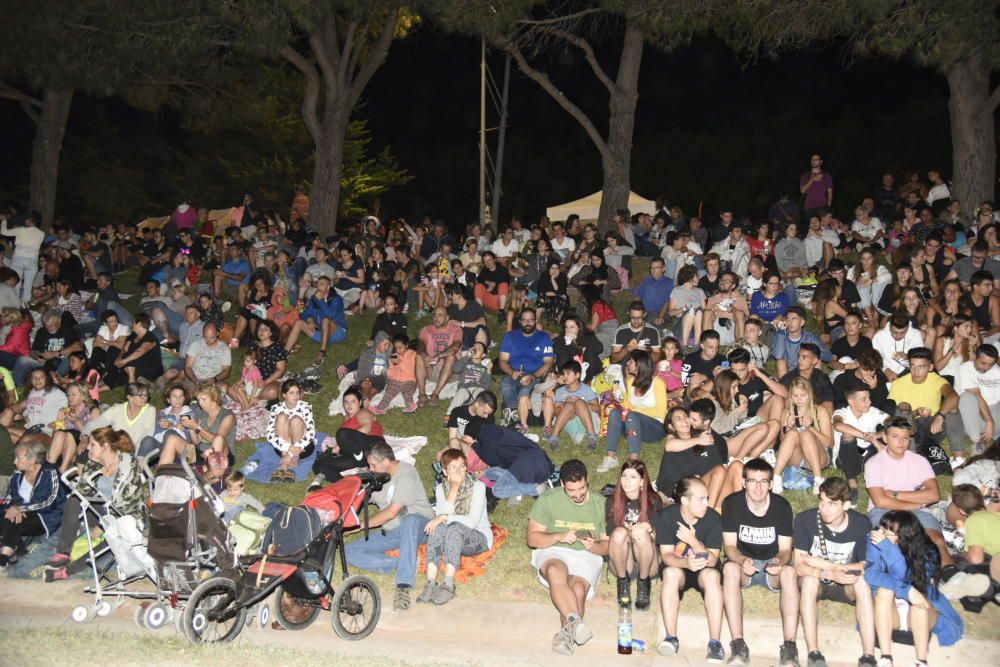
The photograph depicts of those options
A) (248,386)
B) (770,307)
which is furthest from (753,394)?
(248,386)

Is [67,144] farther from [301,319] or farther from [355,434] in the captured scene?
[355,434]

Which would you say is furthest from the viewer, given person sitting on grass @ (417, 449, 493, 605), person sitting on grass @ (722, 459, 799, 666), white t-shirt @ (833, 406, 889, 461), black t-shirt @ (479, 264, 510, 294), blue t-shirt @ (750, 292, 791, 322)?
black t-shirt @ (479, 264, 510, 294)

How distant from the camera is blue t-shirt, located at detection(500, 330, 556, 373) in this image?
12117 millimetres

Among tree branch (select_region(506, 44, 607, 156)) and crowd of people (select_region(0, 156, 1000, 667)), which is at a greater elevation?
tree branch (select_region(506, 44, 607, 156))

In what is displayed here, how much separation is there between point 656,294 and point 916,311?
10.8ft

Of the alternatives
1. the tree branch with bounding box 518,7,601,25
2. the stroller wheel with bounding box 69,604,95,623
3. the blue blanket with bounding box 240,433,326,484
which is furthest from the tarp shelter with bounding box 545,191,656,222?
the stroller wheel with bounding box 69,604,95,623

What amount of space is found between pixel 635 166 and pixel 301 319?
29236mm

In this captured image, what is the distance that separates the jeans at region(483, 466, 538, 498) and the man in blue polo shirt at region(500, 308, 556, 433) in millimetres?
1915

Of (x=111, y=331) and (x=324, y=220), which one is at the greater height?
(x=324, y=220)

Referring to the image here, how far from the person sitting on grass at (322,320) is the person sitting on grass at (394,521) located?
5754 mm

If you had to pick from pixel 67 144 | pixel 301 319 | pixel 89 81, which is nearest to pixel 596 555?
pixel 301 319

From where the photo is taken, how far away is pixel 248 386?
1220cm

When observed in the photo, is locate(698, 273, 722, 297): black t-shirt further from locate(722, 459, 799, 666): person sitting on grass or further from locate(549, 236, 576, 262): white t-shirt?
locate(722, 459, 799, 666): person sitting on grass

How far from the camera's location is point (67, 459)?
1027cm
